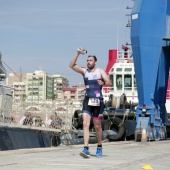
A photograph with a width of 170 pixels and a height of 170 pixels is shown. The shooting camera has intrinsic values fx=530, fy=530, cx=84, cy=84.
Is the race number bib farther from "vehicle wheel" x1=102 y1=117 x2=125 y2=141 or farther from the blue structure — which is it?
"vehicle wheel" x1=102 y1=117 x2=125 y2=141

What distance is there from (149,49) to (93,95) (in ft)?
40.1

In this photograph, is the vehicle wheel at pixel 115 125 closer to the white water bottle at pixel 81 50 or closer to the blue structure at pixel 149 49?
the blue structure at pixel 149 49

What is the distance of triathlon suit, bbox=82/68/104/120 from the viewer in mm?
8906

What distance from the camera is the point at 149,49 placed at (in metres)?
20.8

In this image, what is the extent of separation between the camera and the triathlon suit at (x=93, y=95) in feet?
29.2

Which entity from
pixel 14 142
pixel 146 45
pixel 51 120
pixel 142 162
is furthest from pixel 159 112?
pixel 142 162

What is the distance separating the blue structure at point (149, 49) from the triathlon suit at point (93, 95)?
11.6 m

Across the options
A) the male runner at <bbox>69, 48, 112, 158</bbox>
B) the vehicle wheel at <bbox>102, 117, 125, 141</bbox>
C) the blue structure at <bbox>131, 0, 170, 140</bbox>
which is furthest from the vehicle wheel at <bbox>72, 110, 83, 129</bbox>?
the male runner at <bbox>69, 48, 112, 158</bbox>

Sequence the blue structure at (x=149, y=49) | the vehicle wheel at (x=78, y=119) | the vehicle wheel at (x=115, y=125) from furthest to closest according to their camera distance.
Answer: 1. the vehicle wheel at (x=78, y=119)
2. the vehicle wheel at (x=115, y=125)
3. the blue structure at (x=149, y=49)

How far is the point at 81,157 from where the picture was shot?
8.80 metres

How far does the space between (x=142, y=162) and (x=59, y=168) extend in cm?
181

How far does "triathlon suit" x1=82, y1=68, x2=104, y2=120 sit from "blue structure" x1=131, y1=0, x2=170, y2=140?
11.6 m

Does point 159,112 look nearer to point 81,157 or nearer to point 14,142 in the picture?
point 14,142

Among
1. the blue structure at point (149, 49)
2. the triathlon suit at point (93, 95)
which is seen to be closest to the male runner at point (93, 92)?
the triathlon suit at point (93, 95)
